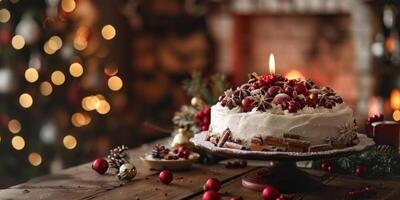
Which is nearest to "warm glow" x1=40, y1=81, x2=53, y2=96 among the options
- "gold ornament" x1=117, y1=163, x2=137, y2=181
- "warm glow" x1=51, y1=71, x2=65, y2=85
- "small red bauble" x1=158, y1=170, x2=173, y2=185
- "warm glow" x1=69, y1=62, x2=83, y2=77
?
"warm glow" x1=51, y1=71, x2=65, y2=85

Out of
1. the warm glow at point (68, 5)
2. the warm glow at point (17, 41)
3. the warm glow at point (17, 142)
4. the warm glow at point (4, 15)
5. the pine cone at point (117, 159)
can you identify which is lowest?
the warm glow at point (17, 142)

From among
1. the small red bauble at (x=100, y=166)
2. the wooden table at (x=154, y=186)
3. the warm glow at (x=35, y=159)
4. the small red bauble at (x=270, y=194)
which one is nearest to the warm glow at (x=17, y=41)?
the warm glow at (x=35, y=159)

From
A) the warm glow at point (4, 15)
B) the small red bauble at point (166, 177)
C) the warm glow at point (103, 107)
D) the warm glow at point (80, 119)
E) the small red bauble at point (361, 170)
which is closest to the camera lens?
the small red bauble at point (166, 177)

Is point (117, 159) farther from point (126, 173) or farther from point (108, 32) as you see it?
point (108, 32)

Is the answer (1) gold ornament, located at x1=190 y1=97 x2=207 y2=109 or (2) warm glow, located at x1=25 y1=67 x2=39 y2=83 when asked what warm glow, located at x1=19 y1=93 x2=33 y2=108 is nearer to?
(2) warm glow, located at x1=25 y1=67 x2=39 y2=83

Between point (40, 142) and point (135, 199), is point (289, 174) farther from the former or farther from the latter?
point (40, 142)

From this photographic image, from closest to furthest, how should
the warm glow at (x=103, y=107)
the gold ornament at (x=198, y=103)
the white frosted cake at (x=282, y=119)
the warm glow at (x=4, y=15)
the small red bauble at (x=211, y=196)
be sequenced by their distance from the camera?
the small red bauble at (x=211, y=196), the white frosted cake at (x=282, y=119), the gold ornament at (x=198, y=103), the warm glow at (x=4, y=15), the warm glow at (x=103, y=107)

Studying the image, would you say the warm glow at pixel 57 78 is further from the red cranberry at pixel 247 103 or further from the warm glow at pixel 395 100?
the red cranberry at pixel 247 103
